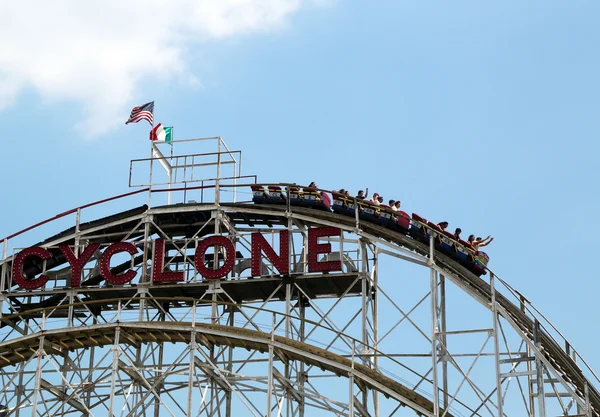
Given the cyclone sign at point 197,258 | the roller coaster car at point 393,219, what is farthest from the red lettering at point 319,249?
the roller coaster car at point 393,219

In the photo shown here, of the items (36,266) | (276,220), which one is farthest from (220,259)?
(36,266)

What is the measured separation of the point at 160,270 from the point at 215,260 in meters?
2.33

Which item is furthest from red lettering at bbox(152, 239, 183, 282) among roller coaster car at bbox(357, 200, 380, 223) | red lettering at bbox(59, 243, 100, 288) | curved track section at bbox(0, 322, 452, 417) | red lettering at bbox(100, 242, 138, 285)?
roller coaster car at bbox(357, 200, 380, 223)

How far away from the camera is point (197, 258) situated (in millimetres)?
56781

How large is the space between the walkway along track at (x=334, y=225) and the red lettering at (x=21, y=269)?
23.6 inches

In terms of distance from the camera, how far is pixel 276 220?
191 ft

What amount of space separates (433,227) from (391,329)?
14.1 feet

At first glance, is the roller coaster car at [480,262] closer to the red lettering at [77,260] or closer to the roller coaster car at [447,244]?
the roller coaster car at [447,244]

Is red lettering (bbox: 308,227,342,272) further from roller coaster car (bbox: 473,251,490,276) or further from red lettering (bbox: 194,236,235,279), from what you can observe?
roller coaster car (bbox: 473,251,490,276)

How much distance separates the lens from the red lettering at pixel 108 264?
57.4 meters

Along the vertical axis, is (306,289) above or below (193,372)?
above

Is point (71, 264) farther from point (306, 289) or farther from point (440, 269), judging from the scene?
point (440, 269)

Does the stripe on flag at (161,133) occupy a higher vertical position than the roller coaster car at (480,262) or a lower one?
higher

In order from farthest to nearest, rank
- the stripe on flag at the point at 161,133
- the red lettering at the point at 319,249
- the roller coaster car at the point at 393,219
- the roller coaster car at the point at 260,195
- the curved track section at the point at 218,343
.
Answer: the stripe on flag at the point at 161,133 < the roller coaster car at the point at 260,195 < the red lettering at the point at 319,249 < the roller coaster car at the point at 393,219 < the curved track section at the point at 218,343
